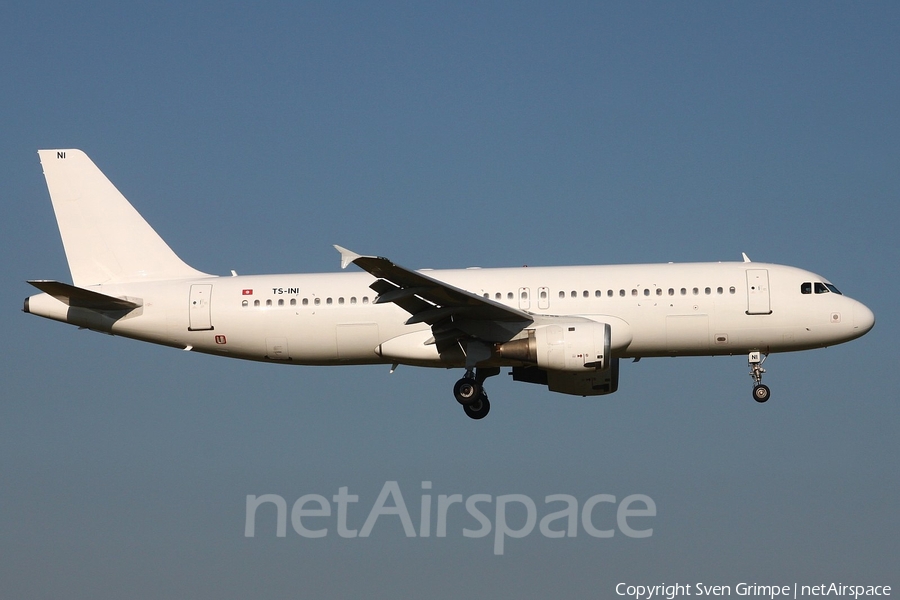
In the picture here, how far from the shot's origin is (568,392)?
3978 centimetres

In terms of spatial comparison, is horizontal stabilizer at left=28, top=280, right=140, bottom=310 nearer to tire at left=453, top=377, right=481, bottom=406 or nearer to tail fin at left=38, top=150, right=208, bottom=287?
tail fin at left=38, top=150, right=208, bottom=287

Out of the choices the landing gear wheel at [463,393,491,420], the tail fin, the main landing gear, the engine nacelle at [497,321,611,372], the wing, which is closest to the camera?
the wing

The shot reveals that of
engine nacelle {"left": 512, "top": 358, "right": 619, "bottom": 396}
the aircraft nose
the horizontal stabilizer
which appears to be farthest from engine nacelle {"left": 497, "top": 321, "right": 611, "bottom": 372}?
the horizontal stabilizer

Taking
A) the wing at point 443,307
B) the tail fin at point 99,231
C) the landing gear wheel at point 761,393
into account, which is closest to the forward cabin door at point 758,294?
the landing gear wheel at point 761,393

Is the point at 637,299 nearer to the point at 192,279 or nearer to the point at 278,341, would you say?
the point at 278,341

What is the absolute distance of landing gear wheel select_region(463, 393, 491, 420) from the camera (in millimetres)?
37656

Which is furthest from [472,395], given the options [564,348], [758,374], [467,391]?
[758,374]

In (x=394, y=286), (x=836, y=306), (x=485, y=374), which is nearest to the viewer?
(x=394, y=286)

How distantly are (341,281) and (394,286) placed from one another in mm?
3837

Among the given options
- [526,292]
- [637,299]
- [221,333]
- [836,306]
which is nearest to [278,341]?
[221,333]

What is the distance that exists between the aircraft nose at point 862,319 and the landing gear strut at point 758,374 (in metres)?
2.81

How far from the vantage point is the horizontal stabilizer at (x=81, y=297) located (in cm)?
3656

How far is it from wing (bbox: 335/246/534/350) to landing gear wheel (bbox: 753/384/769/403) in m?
7.19

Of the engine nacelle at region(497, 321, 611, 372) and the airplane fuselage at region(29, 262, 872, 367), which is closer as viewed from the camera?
the engine nacelle at region(497, 321, 611, 372)
